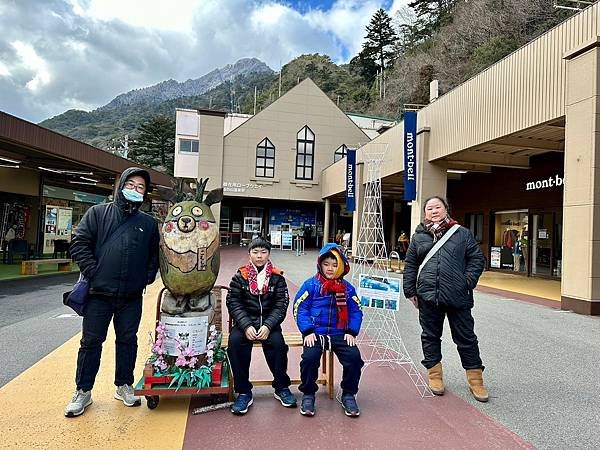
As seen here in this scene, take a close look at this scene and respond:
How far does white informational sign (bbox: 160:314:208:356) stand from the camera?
3.21 metres

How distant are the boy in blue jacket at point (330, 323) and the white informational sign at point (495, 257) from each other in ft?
47.7

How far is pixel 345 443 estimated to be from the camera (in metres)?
2.76

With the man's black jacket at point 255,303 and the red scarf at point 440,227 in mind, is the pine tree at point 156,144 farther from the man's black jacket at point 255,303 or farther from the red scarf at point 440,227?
the red scarf at point 440,227

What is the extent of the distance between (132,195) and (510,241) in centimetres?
1537

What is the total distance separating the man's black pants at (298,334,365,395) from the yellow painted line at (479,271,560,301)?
7.95 m

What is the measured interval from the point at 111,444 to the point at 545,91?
9.62 m

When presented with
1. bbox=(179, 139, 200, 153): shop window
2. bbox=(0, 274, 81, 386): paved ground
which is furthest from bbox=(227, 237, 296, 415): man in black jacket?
bbox=(179, 139, 200, 153): shop window

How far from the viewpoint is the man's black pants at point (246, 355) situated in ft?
10.5

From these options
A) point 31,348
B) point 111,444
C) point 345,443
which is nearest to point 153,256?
point 111,444

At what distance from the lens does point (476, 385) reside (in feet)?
11.7

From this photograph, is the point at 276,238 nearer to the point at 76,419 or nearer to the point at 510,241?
the point at 510,241

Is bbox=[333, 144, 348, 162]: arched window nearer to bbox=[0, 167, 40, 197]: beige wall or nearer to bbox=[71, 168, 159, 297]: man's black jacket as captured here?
bbox=[0, 167, 40, 197]: beige wall

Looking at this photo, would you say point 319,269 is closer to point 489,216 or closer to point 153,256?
point 153,256

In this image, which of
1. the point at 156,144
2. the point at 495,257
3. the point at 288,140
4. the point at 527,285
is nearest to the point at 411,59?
the point at 288,140
